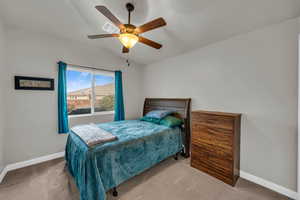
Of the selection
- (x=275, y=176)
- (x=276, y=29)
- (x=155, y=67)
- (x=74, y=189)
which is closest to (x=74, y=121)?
(x=74, y=189)

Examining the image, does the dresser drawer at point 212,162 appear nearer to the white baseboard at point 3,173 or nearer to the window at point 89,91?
the window at point 89,91

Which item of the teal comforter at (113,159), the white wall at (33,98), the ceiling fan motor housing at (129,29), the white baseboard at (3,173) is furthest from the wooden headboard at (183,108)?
the white baseboard at (3,173)

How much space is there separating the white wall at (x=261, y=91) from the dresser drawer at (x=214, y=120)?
43cm

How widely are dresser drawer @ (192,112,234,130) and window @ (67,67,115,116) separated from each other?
2.47 meters

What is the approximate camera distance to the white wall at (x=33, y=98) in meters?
2.30

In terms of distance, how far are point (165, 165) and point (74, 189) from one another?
158 cm

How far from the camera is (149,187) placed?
1865mm

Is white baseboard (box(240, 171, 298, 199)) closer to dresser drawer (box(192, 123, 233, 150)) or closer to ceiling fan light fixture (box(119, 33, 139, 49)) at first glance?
dresser drawer (box(192, 123, 233, 150))

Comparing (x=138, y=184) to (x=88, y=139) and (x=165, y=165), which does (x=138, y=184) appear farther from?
(x=88, y=139)

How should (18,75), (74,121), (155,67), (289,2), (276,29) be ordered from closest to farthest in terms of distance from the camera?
(289,2)
(276,29)
(18,75)
(74,121)
(155,67)

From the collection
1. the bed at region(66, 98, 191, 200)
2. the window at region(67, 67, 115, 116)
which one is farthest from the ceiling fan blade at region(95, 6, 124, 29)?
the window at region(67, 67, 115, 116)

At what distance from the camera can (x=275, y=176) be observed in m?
1.81

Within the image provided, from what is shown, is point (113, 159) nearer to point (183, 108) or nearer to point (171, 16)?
point (183, 108)

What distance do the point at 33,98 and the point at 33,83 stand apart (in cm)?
31
